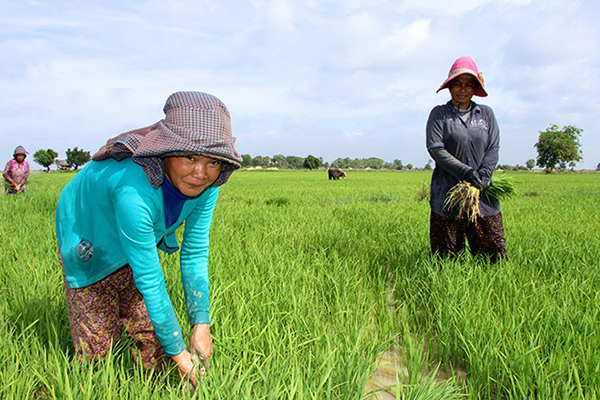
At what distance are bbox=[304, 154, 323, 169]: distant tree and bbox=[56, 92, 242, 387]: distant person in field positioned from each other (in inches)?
2919

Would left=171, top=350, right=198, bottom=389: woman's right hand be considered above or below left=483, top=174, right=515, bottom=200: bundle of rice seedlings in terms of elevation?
below

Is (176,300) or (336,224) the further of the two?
(336,224)

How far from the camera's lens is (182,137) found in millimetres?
1110

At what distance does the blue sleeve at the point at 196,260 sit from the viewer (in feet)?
4.60

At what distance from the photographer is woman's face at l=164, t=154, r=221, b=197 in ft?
3.85

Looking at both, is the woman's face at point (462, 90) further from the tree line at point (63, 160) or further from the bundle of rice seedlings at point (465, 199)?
the tree line at point (63, 160)

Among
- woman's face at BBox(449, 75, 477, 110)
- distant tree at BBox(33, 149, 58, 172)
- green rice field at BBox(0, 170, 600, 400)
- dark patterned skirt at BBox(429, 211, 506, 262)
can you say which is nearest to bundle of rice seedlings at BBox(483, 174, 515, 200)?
dark patterned skirt at BBox(429, 211, 506, 262)

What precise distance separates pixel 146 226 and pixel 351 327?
3.60 feet

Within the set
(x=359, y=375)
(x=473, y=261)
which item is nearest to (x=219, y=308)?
Answer: (x=359, y=375)

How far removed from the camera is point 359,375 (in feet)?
4.54

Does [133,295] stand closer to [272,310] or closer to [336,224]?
[272,310]

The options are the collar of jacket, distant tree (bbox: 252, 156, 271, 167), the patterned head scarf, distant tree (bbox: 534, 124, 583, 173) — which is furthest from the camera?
distant tree (bbox: 252, 156, 271, 167)

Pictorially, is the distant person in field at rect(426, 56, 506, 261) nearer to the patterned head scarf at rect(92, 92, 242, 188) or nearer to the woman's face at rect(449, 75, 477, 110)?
the woman's face at rect(449, 75, 477, 110)

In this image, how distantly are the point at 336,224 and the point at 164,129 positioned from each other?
3698mm
